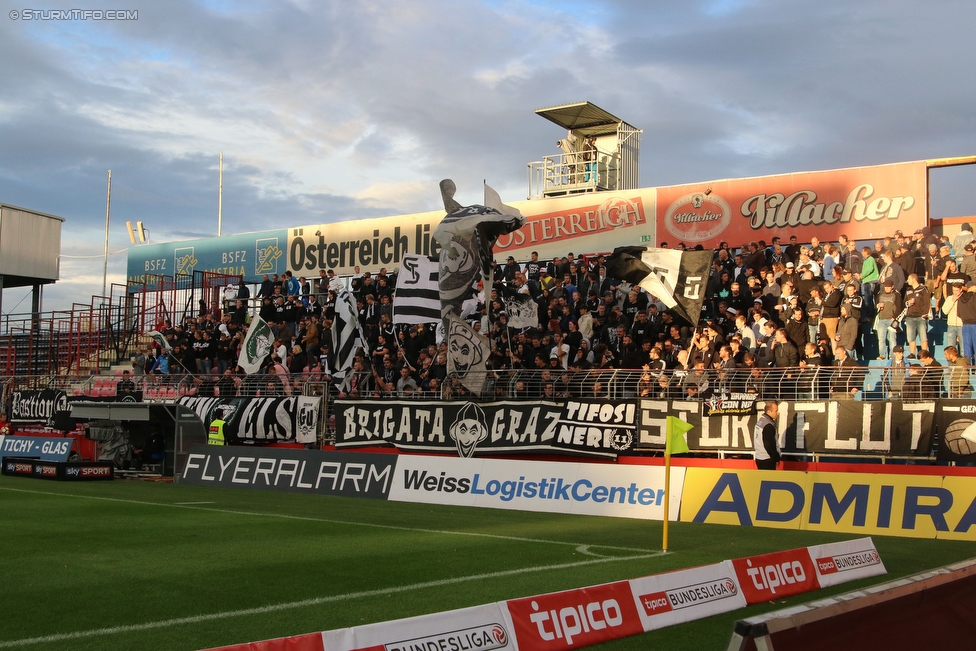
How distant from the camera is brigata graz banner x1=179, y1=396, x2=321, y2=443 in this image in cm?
2297

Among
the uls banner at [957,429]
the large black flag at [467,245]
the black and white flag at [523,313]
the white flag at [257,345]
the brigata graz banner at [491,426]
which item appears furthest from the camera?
the white flag at [257,345]

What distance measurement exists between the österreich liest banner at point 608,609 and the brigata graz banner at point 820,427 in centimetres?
623

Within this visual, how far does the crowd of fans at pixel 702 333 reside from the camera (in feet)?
57.7

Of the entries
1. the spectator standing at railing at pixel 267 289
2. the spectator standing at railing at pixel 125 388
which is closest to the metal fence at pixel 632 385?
the spectator standing at railing at pixel 125 388

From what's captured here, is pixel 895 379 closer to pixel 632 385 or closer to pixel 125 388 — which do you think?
pixel 632 385

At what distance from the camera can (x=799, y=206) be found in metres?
24.0

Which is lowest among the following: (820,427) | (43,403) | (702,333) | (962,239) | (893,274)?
(43,403)

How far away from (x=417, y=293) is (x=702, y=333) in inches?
Result: 294

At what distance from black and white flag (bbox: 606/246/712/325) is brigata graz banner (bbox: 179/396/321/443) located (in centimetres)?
878

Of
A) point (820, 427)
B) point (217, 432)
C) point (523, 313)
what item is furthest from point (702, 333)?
point (217, 432)

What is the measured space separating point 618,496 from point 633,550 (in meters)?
4.23

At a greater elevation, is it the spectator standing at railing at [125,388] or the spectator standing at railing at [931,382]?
the spectator standing at railing at [931,382]

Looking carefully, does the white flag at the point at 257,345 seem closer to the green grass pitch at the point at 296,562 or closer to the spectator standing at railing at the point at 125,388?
the spectator standing at railing at the point at 125,388

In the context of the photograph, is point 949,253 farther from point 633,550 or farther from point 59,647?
point 59,647
